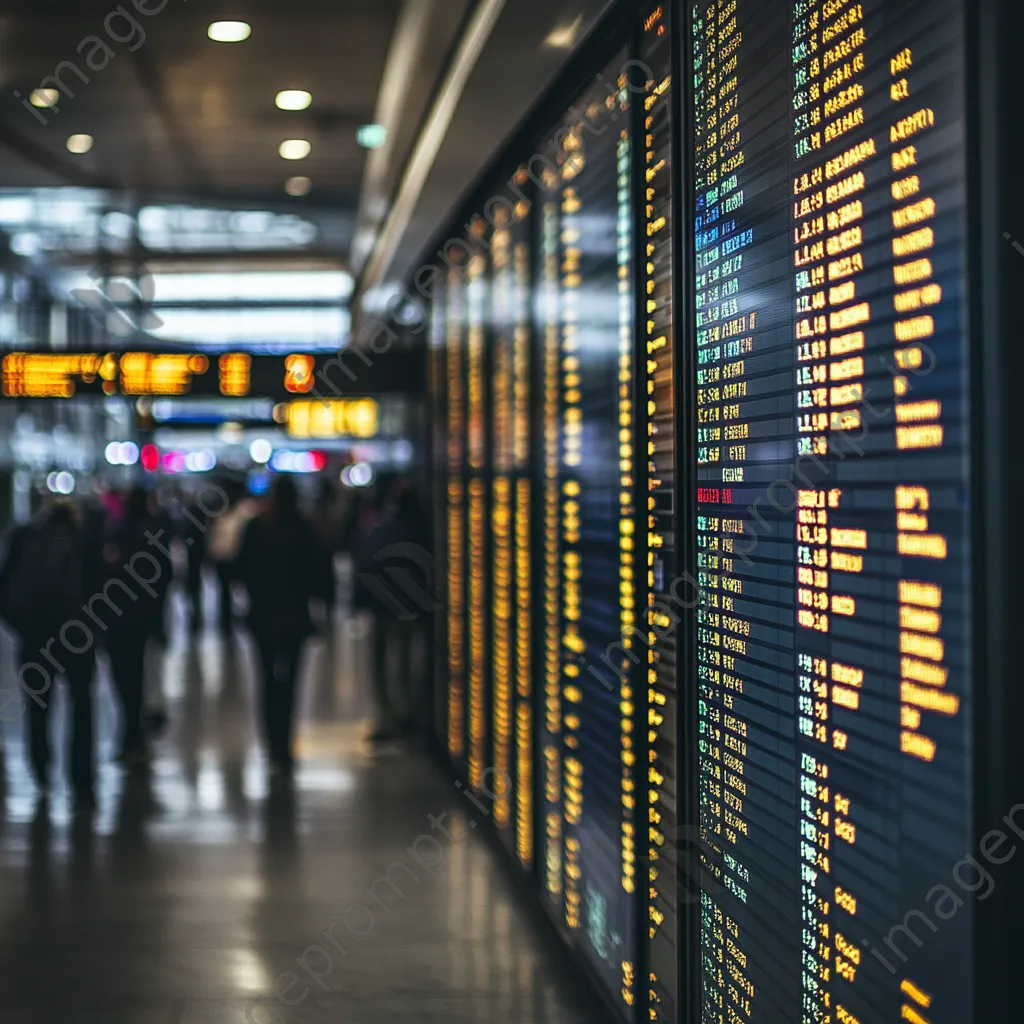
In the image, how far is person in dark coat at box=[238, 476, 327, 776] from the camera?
29.2ft

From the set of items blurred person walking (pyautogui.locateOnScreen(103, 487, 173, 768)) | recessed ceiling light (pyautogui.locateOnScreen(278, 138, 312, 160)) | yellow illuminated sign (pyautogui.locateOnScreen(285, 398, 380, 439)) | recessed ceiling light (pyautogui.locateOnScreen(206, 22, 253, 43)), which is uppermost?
recessed ceiling light (pyautogui.locateOnScreen(278, 138, 312, 160))

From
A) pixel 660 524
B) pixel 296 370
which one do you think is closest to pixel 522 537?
pixel 660 524

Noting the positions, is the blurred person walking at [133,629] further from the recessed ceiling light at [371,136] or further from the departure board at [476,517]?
the recessed ceiling light at [371,136]

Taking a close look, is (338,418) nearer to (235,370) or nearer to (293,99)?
(235,370)

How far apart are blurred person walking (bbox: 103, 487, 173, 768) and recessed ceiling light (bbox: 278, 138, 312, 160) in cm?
292

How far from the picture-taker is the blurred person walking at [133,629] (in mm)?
9000

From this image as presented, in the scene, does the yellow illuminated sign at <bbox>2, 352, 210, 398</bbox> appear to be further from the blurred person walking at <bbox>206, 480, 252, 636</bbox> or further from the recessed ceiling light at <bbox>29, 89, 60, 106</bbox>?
the blurred person walking at <bbox>206, 480, 252, 636</bbox>

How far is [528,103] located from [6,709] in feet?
25.9

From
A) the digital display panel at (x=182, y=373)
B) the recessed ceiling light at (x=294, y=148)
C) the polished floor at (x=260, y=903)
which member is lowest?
the polished floor at (x=260, y=903)

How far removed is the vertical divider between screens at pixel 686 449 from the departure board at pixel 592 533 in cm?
56

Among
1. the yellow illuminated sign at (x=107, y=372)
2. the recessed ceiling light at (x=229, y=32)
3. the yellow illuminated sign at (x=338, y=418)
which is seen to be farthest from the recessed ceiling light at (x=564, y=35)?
the yellow illuminated sign at (x=338, y=418)

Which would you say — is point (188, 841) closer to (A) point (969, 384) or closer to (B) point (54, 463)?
(A) point (969, 384)

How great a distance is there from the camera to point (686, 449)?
3.40 meters

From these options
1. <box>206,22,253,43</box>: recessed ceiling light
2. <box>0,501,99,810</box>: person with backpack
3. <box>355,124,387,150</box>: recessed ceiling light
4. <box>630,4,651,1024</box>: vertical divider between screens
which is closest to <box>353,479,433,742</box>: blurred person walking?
<box>0,501,99,810</box>: person with backpack
